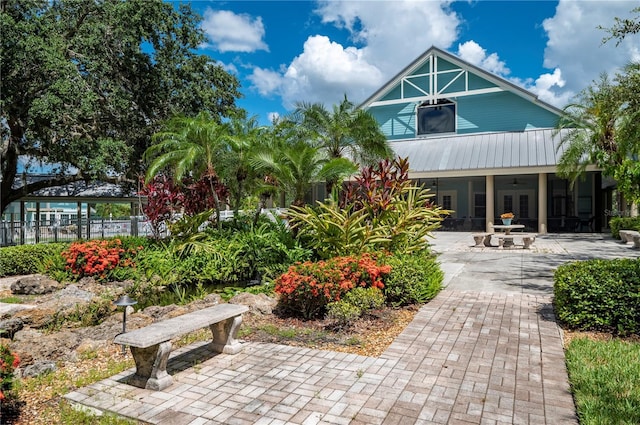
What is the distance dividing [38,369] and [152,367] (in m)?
1.51

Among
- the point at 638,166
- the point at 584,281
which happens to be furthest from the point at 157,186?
the point at 638,166

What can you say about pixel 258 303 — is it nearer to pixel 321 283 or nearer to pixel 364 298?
pixel 321 283

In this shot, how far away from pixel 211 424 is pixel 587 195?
2812 centimetres

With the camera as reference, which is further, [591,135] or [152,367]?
[591,135]

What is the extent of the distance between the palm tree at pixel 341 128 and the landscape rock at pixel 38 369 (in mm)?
11803

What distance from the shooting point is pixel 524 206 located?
27.2 metres

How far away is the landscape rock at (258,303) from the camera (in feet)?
22.7

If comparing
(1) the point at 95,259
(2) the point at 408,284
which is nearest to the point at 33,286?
(1) the point at 95,259

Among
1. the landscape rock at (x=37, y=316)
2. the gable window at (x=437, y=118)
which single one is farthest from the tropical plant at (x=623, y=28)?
the gable window at (x=437, y=118)

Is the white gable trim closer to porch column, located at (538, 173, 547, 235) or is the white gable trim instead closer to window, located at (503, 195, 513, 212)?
porch column, located at (538, 173, 547, 235)

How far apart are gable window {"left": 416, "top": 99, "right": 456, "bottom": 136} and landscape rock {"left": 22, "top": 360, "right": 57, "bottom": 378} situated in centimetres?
2523

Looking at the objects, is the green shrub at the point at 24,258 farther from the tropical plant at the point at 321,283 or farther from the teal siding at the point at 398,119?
the teal siding at the point at 398,119

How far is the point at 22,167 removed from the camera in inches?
790

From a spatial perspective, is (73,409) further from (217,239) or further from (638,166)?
(638,166)
